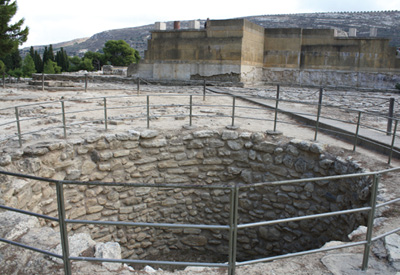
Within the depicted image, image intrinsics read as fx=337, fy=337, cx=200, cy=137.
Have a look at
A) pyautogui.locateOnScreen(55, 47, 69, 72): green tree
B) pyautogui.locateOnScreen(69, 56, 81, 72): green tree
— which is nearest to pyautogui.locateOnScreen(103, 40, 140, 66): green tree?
pyautogui.locateOnScreen(69, 56, 81, 72): green tree

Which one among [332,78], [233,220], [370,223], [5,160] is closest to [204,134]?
[5,160]

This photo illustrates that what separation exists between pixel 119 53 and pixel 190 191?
5987 cm

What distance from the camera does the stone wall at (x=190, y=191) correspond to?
6.58 m

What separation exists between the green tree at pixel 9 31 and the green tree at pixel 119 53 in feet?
160

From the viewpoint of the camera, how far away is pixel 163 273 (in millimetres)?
3301

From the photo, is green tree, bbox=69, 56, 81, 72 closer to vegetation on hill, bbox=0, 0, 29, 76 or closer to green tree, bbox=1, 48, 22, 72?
green tree, bbox=1, 48, 22, 72

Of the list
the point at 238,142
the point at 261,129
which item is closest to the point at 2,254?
the point at 238,142

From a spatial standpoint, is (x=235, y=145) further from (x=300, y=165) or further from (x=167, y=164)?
(x=167, y=164)

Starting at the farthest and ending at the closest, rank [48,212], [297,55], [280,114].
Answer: [297,55], [280,114], [48,212]

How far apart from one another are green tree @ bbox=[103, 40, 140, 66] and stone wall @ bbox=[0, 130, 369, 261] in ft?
188

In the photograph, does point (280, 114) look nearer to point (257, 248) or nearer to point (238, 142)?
point (238, 142)

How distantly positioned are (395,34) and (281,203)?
44.4 m

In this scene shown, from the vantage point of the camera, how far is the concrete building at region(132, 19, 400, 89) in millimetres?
18141

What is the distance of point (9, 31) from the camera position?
14609mm
